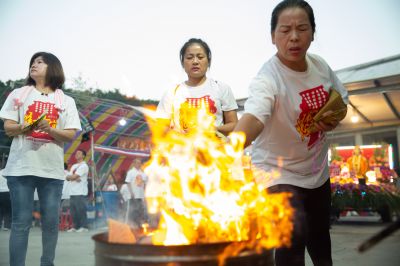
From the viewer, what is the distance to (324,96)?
2.46 metres

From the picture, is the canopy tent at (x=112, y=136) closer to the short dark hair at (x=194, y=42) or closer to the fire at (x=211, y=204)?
the short dark hair at (x=194, y=42)

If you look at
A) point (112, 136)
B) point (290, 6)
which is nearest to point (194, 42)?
point (290, 6)

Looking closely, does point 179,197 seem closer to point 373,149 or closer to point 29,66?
point 29,66

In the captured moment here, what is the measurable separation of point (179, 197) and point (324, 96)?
3.77 ft

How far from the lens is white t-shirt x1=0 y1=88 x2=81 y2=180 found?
3.21 meters

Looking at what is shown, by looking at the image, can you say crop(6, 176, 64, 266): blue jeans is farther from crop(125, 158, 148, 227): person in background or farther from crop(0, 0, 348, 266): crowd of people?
crop(125, 158, 148, 227): person in background

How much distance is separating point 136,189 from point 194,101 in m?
8.14

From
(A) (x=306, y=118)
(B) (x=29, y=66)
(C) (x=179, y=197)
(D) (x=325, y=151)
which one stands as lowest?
(C) (x=179, y=197)

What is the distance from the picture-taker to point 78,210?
382 inches

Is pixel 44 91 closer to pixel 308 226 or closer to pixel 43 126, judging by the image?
pixel 43 126

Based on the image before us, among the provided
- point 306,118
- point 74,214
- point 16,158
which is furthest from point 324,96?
point 74,214

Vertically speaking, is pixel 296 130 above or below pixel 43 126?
below

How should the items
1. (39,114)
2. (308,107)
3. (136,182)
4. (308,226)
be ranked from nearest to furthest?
(308,107), (308,226), (39,114), (136,182)

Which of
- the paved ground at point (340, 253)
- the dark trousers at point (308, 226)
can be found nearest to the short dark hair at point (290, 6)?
the dark trousers at point (308, 226)
